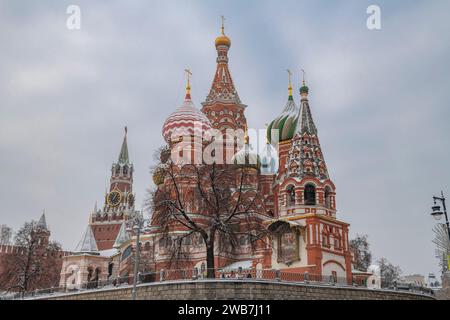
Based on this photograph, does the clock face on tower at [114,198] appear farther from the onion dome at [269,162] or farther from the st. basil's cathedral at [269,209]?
the onion dome at [269,162]

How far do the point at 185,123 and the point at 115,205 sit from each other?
209 ft

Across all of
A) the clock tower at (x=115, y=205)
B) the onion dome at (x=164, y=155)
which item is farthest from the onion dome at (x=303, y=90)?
the clock tower at (x=115, y=205)

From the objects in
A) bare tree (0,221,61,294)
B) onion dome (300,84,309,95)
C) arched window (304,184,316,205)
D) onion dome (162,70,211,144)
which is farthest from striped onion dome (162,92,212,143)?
arched window (304,184,316,205)

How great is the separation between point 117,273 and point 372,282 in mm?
32392

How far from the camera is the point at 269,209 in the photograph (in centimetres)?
5359

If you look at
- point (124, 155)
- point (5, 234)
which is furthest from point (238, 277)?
point (124, 155)

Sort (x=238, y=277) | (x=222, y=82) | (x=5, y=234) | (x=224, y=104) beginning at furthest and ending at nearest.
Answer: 1. (x=5, y=234)
2. (x=222, y=82)
3. (x=224, y=104)
4. (x=238, y=277)

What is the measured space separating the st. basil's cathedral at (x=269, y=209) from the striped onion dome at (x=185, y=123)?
0.11 m

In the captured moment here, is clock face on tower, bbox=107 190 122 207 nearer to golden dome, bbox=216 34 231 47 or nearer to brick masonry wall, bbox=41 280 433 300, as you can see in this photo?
golden dome, bbox=216 34 231 47

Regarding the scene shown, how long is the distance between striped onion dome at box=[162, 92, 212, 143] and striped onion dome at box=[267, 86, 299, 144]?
720cm

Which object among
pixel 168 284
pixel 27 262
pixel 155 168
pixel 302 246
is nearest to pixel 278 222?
pixel 302 246

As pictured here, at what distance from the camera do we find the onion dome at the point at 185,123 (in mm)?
59094

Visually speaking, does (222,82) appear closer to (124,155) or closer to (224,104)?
(224,104)
